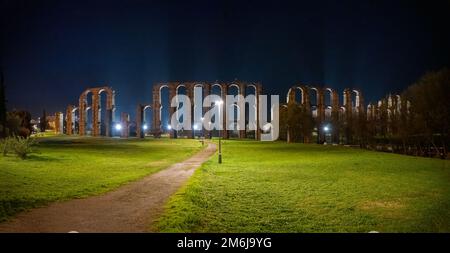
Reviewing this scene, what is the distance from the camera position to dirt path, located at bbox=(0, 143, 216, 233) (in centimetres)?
873

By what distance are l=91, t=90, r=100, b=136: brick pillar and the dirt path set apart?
80768 millimetres

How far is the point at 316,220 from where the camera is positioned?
32.3 feet

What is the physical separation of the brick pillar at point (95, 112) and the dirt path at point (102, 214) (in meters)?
80.8

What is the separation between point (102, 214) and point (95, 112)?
8636 cm

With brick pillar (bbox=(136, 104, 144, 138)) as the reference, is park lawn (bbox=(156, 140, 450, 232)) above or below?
below

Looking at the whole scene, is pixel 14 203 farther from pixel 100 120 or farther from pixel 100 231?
pixel 100 120

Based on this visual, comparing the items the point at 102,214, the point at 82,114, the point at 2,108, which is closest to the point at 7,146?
the point at 102,214

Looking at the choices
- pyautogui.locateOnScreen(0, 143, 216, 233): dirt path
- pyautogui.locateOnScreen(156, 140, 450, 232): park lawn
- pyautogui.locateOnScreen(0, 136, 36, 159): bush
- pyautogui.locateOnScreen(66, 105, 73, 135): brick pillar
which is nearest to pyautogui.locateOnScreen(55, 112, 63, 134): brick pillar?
pyautogui.locateOnScreen(66, 105, 73, 135): brick pillar

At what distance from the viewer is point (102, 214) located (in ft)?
33.3

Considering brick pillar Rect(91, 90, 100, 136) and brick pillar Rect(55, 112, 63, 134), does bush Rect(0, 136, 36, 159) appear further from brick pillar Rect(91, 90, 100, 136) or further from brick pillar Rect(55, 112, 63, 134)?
brick pillar Rect(55, 112, 63, 134)

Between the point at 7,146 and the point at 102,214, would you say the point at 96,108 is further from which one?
the point at 102,214
